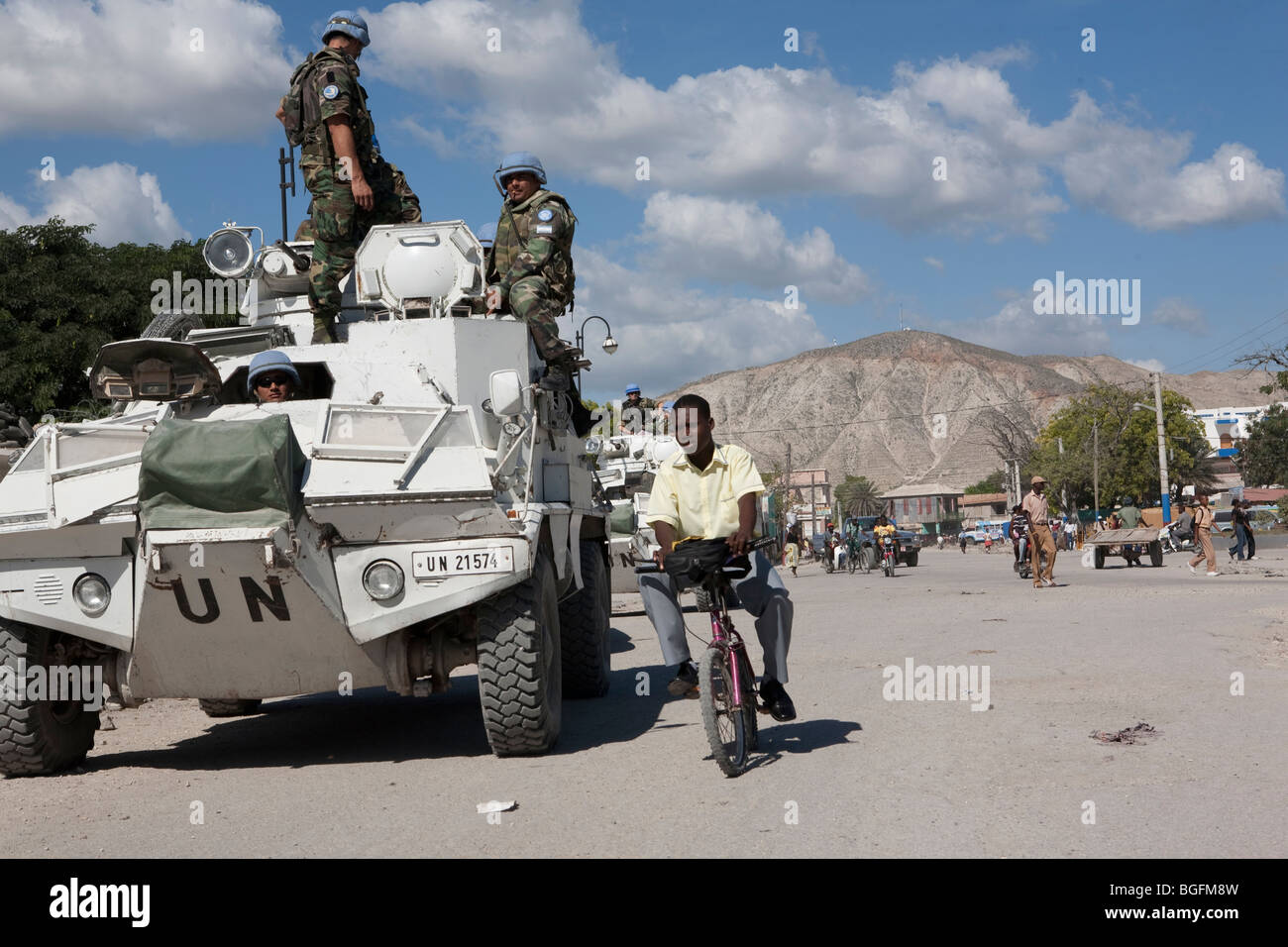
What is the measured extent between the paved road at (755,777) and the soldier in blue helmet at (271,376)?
6.34 feet

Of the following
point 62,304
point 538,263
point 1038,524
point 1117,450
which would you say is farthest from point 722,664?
point 1117,450

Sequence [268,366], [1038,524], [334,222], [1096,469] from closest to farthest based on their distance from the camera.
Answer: [268,366]
[334,222]
[1038,524]
[1096,469]

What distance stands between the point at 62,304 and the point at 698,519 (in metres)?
26.3

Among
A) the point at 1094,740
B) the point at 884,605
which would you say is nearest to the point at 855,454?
the point at 884,605

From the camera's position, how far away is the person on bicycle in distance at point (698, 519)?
664cm

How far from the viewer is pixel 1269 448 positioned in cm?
7700

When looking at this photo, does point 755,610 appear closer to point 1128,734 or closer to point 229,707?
point 1128,734

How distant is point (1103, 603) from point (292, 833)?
1322 cm

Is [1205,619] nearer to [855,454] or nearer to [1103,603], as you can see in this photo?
[1103,603]

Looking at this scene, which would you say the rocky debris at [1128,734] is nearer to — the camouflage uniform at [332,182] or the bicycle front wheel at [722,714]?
the bicycle front wheel at [722,714]

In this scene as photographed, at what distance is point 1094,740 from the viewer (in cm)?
682

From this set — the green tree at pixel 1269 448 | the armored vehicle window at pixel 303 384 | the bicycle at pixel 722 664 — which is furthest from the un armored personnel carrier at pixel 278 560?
the green tree at pixel 1269 448

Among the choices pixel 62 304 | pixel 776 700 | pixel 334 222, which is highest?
pixel 62 304

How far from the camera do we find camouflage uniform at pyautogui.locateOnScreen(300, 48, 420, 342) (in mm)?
9117
